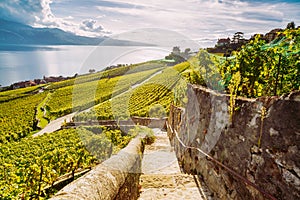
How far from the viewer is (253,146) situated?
272 cm

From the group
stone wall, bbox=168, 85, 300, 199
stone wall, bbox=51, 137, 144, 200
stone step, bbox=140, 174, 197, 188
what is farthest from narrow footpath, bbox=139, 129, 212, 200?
stone wall, bbox=51, 137, 144, 200

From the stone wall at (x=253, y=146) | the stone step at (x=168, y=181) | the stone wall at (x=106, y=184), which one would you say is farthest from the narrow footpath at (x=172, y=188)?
the stone wall at (x=106, y=184)

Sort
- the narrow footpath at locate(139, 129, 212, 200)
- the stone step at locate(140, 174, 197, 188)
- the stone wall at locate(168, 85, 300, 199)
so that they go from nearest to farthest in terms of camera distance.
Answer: the stone wall at locate(168, 85, 300, 199), the narrow footpath at locate(139, 129, 212, 200), the stone step at locate(140, 174, 197, 188)

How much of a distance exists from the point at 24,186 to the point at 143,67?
6906cm

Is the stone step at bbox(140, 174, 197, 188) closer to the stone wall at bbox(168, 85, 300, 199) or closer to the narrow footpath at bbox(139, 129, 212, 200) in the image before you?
the narrow footpath at bbox(139, 129, 212, 200)

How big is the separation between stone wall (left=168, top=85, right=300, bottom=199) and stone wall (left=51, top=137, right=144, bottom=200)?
133 cm

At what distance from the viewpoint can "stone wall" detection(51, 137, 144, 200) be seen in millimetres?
2168

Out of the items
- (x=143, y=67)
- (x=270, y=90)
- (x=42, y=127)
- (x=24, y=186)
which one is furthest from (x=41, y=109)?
(x=270, y=90)

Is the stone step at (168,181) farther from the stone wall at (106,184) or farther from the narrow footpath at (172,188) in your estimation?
the stone wall at (106,184)

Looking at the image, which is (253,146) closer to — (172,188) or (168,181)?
(172,188)

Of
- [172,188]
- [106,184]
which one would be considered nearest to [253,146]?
[106,184]

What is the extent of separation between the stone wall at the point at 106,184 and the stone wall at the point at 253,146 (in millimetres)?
1334

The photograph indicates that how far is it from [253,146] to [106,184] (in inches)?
64.9

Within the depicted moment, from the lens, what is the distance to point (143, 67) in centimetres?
7300
